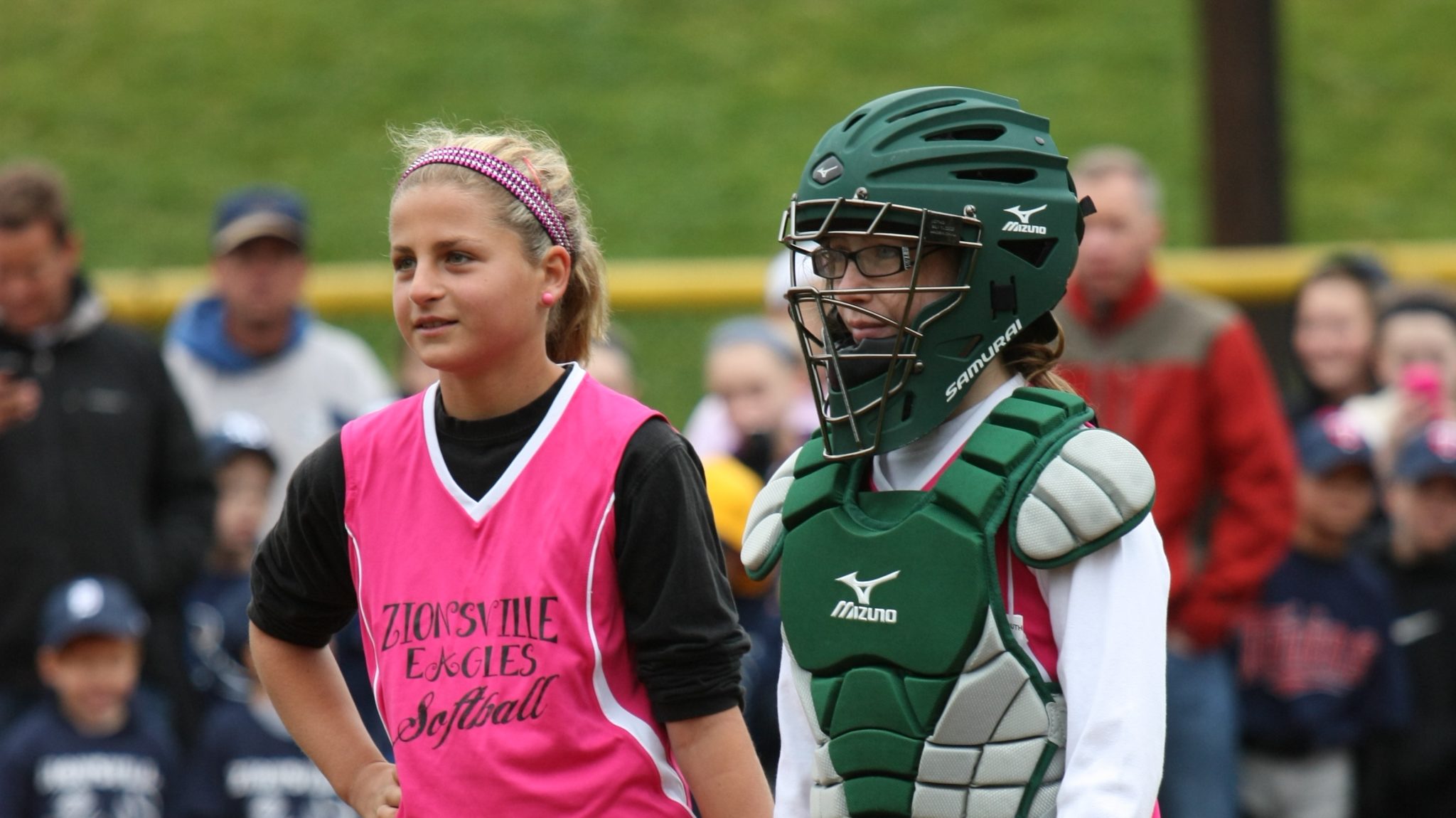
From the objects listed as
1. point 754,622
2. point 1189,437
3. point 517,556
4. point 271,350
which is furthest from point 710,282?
point 517,556

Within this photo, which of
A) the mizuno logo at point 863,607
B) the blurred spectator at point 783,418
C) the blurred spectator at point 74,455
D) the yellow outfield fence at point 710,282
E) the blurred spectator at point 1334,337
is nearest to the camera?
the mizuno logo at point 863,607

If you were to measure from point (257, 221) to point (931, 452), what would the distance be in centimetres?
456

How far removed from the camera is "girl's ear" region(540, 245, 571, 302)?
3.15 metres

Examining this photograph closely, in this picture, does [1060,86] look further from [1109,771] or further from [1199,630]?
[1109,771]

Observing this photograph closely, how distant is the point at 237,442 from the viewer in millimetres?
6816

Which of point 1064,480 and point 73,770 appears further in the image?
point 73,770

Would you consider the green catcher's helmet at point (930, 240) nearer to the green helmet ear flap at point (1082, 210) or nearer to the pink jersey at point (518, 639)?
the green helmet ear flap at point (1082, 210)

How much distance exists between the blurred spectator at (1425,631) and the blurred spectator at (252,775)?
11.6 feet

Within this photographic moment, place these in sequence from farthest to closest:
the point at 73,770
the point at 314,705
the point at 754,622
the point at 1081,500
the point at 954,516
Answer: the point at 73,770 → the point at 754,622 → the point at 314,705 → the point at 954,516 → the point at 1081,500

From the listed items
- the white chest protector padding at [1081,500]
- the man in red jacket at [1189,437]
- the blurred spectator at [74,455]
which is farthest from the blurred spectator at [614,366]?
the white chest protector padding at [1081,500]

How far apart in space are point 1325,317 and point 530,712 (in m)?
4.96

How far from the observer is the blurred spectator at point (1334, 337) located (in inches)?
280

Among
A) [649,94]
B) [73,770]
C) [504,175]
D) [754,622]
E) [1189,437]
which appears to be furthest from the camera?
[649,94]

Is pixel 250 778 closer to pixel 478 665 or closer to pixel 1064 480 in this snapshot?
pixel 478 665
